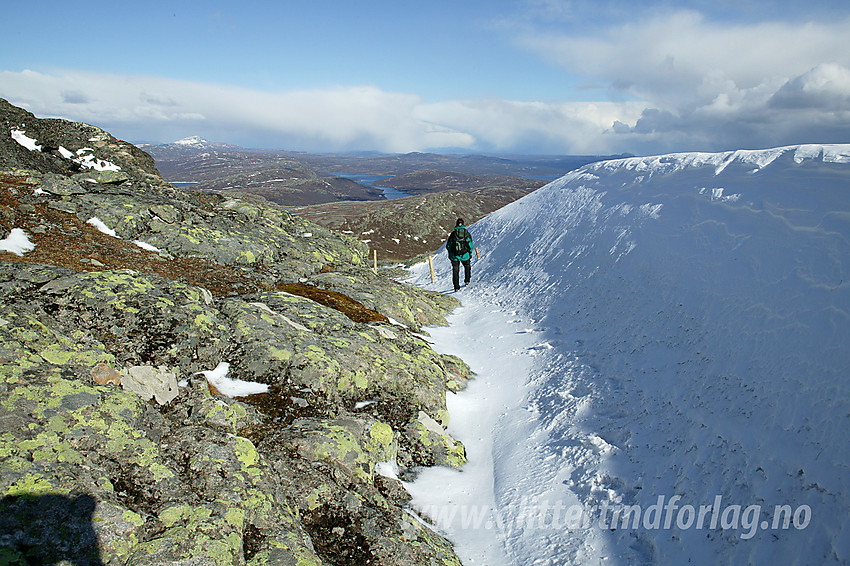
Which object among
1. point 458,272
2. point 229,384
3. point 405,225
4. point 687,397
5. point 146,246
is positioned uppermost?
point 146,246

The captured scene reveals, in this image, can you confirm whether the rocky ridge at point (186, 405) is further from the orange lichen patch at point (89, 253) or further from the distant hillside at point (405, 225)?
the distant hillside at point (405, 225)

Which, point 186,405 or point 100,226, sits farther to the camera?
point 100,226

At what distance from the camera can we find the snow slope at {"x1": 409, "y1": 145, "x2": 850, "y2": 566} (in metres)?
6.65

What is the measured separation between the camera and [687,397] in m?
9.14

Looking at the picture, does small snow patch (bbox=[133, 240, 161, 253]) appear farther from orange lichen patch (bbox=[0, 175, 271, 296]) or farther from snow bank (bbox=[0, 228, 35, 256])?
snow bank (bbox=[0, 228, 35, 256])

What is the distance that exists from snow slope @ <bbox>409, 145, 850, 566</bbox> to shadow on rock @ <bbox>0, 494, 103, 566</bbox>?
521 cm

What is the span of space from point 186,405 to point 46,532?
314cm

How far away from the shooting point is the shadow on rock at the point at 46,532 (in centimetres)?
398

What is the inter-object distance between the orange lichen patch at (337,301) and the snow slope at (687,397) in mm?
3579

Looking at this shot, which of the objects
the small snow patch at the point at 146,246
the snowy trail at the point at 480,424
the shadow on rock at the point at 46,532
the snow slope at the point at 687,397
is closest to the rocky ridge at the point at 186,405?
the shadow on rock at the point at 46,532

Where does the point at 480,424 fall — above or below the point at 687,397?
below

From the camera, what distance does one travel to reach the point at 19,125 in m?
20.7

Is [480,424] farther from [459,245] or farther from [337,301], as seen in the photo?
[459,245]

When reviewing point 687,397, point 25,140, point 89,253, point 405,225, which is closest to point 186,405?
point 89,253
